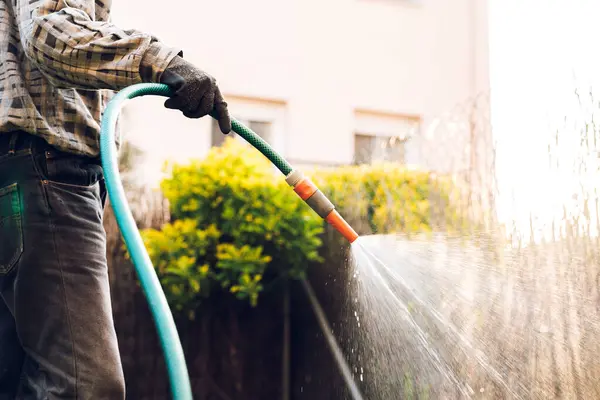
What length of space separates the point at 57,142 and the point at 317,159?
4.54 meters

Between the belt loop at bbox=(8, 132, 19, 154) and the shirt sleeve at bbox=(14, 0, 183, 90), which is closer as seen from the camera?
the shirt sleeve at bbox=(14, 0, 183, 90)

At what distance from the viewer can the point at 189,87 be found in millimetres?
1511

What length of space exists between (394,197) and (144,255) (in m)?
2.46

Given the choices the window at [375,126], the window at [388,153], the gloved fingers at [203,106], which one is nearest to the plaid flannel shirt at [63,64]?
the gloved fingers at [203,106]

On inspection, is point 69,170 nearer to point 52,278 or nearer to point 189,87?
point 52,278

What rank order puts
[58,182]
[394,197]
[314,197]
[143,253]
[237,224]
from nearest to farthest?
[143,253], [58,182], [314,197], [394,197], [237,224]

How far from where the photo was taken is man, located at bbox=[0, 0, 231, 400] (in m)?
1.50

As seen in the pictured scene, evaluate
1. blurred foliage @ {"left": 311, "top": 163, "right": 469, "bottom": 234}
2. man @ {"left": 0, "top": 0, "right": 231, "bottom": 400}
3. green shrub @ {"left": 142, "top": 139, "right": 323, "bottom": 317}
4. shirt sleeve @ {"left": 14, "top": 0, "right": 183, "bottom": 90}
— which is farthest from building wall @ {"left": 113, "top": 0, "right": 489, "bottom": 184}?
shirt sleeve @ {"left": 14, "top": 0, "right": 183, "bottom": 90}

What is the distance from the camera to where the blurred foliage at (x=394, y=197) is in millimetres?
3127

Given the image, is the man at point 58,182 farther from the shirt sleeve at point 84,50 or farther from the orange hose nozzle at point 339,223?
the orange hose nozzle at point 339,223

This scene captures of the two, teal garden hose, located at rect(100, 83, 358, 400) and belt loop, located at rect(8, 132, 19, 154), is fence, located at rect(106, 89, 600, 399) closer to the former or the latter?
teal garden hose, located at rect(100, 83, 358, 400)

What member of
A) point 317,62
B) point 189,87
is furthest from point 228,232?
point 317,62

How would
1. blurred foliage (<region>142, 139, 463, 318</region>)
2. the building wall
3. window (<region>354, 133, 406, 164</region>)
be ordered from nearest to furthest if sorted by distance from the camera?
window (<region>354, 133, 406, 164</region>)
blurred foliage (<region>142, 139, 463, 318</region>)
the building wall

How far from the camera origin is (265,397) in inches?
172
